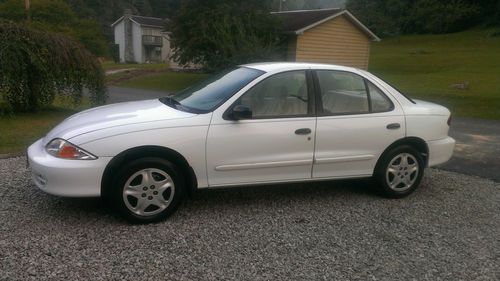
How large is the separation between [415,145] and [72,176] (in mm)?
3719

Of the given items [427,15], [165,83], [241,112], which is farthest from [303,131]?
[427,15]

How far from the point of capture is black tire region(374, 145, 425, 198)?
505cm

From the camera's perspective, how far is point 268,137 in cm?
446

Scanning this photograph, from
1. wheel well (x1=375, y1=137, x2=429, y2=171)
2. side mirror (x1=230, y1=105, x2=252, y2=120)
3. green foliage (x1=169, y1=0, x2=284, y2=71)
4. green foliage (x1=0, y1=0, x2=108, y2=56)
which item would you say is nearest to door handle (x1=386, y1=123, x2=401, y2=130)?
wheel well (x1=375, y1=137, x2=429, y2=171)

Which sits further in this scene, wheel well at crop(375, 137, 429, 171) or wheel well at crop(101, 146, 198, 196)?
wheel well at crop(375, 137, 429, 171)

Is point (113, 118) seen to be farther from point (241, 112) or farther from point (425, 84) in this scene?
point (425, 84)

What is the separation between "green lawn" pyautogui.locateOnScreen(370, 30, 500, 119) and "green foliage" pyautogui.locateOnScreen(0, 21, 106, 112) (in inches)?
399

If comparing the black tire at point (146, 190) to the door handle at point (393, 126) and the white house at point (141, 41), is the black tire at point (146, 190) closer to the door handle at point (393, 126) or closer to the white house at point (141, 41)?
the door handle at point (393, 126)

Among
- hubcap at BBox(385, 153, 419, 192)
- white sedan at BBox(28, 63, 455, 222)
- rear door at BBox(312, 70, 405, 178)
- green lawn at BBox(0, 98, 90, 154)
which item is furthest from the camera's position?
green lawn at BBox(0, 98, 90, 154)

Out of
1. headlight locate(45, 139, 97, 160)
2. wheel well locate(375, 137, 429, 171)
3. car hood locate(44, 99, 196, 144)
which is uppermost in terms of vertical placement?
car hood locate(44, 99, 196, 144)

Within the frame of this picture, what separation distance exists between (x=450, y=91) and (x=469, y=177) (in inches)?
432

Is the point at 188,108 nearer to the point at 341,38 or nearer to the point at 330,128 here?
the point at 330,128

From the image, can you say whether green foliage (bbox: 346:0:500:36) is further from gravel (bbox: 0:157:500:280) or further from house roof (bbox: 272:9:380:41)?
gravel (bbox: 0:157:500:280)

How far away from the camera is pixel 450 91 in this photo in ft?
53.1
